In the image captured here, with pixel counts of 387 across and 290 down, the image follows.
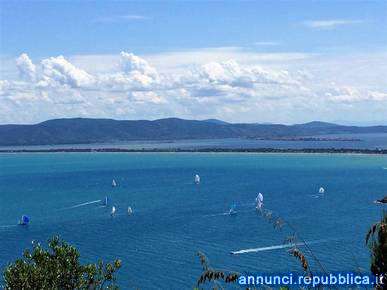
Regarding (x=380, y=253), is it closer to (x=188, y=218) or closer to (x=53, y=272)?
(x=53, y=272)

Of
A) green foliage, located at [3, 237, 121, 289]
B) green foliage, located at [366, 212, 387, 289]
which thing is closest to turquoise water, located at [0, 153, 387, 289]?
green foliage, located at [366, 212, 387, 289]

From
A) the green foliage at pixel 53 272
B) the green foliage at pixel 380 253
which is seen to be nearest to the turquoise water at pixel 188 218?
the green foliage at pixel 380 253

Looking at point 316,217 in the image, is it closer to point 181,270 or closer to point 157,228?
point 157,228

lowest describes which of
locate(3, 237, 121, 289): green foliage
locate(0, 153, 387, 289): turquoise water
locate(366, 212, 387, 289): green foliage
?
locate(0, 153, 387, 289): turquoise water

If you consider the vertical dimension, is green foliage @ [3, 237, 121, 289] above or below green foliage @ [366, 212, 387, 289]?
below

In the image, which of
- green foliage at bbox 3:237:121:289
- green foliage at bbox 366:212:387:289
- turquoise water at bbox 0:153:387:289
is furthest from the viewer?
turquoise water at bbox 0:153:387:289

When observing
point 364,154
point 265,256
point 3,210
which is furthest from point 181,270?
point 364,154

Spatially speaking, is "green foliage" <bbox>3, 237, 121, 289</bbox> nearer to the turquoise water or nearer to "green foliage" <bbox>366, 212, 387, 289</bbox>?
the turquoise water
